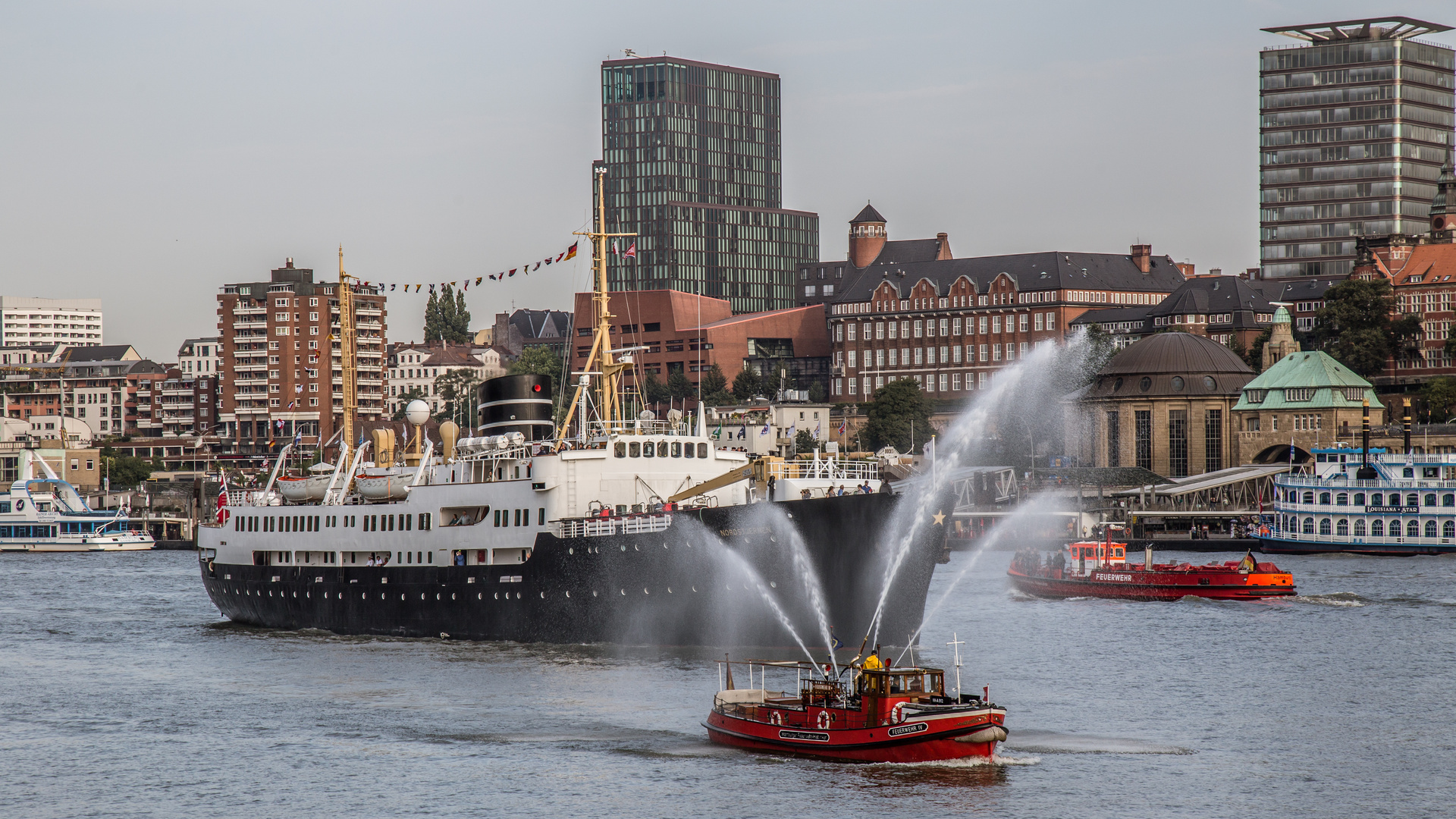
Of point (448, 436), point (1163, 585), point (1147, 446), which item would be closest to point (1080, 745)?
point (448, 436)

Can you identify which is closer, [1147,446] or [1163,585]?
[1163,585]

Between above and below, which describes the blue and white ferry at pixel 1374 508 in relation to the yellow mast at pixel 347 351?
below

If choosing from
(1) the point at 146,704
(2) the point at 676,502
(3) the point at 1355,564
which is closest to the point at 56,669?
(1) the point at 146,704

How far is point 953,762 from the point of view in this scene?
46.3 meters

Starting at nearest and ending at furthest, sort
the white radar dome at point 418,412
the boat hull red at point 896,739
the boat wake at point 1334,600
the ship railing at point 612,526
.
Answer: the boat hull red at point 896,739
the ship railing at point 612,526
the white radar dome at point 418,412
the boat wake at point 1334,600

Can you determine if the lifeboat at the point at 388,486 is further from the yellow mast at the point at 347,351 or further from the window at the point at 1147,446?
the window at the point at 1147,446

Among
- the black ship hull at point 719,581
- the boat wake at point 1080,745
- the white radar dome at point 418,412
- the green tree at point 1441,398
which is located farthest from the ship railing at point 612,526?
the green tree at point 1441,398

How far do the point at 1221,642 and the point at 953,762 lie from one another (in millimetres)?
35817

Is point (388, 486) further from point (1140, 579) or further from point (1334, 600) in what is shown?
point (1334, 600)

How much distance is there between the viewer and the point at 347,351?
89938mm

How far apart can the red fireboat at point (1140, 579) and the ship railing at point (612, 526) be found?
43.6 meters

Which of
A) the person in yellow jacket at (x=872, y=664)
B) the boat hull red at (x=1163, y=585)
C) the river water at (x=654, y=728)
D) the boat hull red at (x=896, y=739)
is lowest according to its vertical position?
the river water at (x=654, y=728)

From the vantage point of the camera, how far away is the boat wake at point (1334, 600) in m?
95.2

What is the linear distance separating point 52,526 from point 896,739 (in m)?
155
